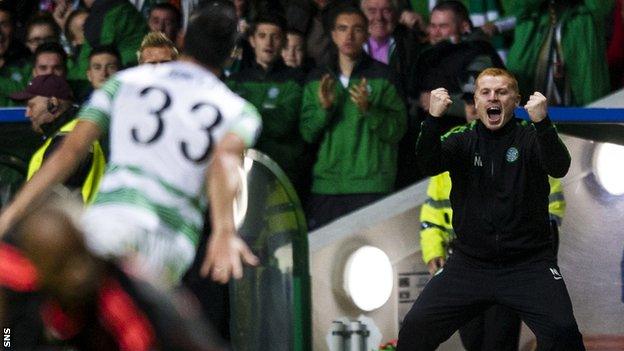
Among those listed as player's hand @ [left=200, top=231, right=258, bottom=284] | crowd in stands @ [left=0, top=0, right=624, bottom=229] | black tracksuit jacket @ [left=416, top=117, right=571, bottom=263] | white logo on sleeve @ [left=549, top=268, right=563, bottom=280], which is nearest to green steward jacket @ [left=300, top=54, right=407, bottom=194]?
crowd in stands @ [left=0, top=0, right=624, bottom=229]

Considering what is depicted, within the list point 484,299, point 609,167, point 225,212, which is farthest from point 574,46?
point 225,212

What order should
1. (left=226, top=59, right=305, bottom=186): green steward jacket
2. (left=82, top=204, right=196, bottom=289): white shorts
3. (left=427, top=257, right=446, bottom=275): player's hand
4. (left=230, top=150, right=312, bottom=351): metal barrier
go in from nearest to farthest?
(left=82, top=204, right=196, bottom=289): white shorts, (left=230, top=150, right=312, bottom=351): metal barrier, (left=427, top=257, right=446, bottom=275): player's hand, (left=226, top=59, right=305, bottom=186): green steward jacket

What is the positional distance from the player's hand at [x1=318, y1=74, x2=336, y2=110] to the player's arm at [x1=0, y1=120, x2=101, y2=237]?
3668 mm

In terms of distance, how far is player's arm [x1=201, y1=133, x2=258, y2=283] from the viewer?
6.39 meters

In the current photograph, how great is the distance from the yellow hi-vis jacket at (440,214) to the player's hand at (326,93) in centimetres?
101

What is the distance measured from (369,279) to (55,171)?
13.7 ft

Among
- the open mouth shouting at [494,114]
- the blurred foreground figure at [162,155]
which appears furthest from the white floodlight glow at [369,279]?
the blurred foreground figure at [162,155]

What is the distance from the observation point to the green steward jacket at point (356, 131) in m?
10.4

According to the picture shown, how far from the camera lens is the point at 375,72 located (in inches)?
412

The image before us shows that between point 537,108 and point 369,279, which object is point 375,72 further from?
point 537,108

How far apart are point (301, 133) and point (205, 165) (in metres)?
3.74

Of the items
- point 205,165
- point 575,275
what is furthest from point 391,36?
point 205,165

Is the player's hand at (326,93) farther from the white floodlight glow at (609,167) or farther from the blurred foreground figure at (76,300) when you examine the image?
the blurred foreground figure at (76,300)

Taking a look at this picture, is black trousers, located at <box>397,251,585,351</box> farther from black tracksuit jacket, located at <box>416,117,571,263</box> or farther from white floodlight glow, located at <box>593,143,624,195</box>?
white floodlight glow, located at <box>593,143,624,195</box>
